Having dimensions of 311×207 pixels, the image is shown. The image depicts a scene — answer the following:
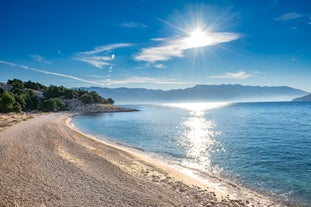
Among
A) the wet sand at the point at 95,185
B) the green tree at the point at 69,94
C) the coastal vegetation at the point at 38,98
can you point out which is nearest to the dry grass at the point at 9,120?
the coastal vegetation at the point at 38,98

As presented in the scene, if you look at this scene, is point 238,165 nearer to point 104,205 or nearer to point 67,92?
point 104,205

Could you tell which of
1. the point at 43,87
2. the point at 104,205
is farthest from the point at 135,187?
the point at 43,87

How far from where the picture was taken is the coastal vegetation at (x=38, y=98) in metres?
83.1

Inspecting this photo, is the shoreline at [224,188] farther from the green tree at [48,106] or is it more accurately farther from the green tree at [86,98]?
the green tree at [86,98]

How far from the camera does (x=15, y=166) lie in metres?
19.2

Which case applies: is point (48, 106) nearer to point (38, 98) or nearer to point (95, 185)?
point (38, 98)

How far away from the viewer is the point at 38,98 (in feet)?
463

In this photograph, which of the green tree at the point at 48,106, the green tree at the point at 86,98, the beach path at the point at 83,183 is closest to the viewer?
the beach path at the point at 83,183

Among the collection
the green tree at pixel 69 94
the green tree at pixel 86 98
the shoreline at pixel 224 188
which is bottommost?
the shoreline at pixel 224 188

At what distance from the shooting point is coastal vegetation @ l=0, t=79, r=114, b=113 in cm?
8306

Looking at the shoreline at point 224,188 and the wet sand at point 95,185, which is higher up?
the wet sand at point 95,185

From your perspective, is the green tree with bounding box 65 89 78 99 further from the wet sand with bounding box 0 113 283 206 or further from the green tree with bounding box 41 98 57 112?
the wet sand with bounding box 0 113 283 206

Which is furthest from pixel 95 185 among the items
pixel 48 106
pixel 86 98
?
pixel 86 98

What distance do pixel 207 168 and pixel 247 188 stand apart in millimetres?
6315
